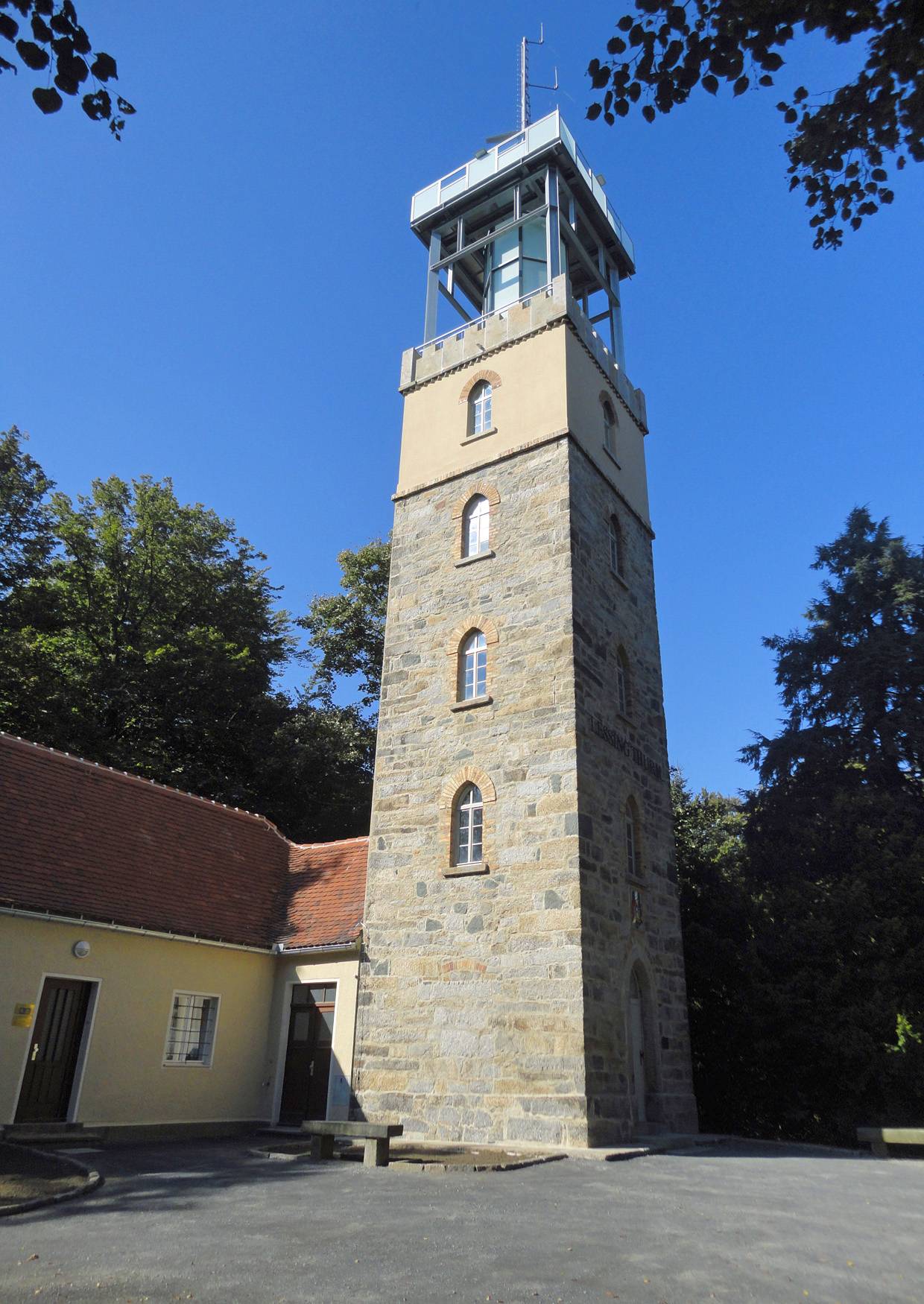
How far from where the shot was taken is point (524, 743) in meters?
14.7

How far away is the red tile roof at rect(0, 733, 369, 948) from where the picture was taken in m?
14.3

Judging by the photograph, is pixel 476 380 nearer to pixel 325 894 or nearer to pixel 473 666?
pixel 473 666

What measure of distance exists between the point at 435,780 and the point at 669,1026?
5957mm

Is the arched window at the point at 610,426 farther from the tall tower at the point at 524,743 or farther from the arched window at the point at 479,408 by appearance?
the arched window at the point at 479,408

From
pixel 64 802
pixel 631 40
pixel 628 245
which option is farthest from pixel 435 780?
pixel 628 245

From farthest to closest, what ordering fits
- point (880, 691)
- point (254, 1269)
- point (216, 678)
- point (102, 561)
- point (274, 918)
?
point (102, 561), point (216, 678), point (880, 691), point (274, 918), point (254, 1269)

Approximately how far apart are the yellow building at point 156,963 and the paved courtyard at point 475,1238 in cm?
414

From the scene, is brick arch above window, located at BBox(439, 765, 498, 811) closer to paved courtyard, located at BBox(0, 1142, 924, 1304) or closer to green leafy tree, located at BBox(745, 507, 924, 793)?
paved courtyard, located at BBox(0, 1142, 924, 1304)

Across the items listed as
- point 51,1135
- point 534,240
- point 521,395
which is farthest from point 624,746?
point 534,240

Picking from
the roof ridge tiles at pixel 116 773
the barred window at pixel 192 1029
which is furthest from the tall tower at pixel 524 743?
the roof ridge tiles at pixel 116 773

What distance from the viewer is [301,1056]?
1631 centimetres

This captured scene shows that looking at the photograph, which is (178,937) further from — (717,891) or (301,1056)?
(717,891)

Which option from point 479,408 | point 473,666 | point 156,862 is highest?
point 479,408

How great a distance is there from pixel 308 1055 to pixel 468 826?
5391 mm
